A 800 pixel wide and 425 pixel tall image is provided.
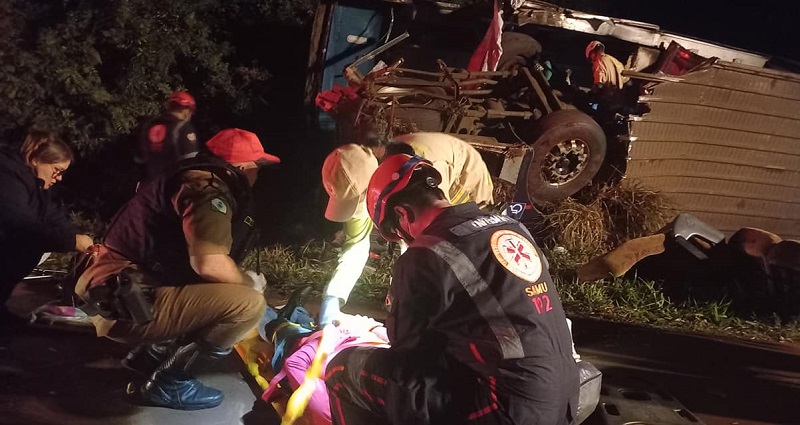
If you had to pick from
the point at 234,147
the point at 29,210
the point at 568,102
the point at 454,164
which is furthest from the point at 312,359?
the point at 568,102

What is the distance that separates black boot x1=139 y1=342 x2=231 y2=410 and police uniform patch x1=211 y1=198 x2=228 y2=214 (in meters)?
0.79

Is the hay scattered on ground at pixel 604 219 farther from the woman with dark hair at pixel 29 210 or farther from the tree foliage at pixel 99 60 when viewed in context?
the woman with dark hair at pixel 29 210

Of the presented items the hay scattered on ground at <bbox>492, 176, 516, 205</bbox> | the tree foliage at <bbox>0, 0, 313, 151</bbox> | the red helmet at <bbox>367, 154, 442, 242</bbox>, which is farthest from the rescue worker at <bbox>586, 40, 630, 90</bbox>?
the red helmet at <bbox>367, 154, 442, 242</bbox>

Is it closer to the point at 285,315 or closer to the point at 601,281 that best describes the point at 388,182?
the point at 285,315

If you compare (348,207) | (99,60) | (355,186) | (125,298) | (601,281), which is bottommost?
(601,281)

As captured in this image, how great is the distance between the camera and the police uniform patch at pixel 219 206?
3088 mm

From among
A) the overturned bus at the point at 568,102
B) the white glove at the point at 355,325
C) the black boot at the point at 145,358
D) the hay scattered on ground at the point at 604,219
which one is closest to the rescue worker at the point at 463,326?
the white glove at the point at 355,325

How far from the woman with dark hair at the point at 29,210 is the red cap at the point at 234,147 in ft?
4.05

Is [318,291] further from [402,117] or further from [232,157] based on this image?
[232,157]

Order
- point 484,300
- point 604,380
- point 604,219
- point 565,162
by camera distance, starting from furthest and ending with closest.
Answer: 1. point 604,219
2. point 565,162
3. point 604,380
4. point 484,300

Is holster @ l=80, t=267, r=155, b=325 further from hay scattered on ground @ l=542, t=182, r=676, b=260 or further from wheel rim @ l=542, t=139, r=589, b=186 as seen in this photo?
hay scattered on ground @ l=542, t=182, r=676, b=260

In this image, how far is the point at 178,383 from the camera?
3.46 meters

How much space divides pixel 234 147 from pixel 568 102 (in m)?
4.78

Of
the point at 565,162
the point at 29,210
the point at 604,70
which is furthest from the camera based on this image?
the point at 604,70
